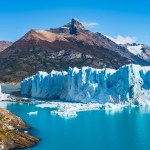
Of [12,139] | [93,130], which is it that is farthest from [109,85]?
[12,139]

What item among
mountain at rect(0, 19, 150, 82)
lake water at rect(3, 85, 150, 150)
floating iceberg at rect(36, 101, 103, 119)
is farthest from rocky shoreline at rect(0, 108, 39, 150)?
mountain at rect(0, 19, 150, 82)

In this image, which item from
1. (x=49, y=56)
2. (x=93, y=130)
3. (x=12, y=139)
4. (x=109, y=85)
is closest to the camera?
(x=12, y=139)

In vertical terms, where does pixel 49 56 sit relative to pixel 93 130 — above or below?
above

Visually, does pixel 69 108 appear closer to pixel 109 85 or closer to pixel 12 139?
pixel 109 85

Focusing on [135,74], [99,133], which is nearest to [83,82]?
[135,74]

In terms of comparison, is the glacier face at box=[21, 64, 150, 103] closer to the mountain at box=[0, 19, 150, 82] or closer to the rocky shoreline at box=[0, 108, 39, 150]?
the rocky shoreline at box=[0, 108, 39, 150]

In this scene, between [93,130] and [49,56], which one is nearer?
[93,130]
